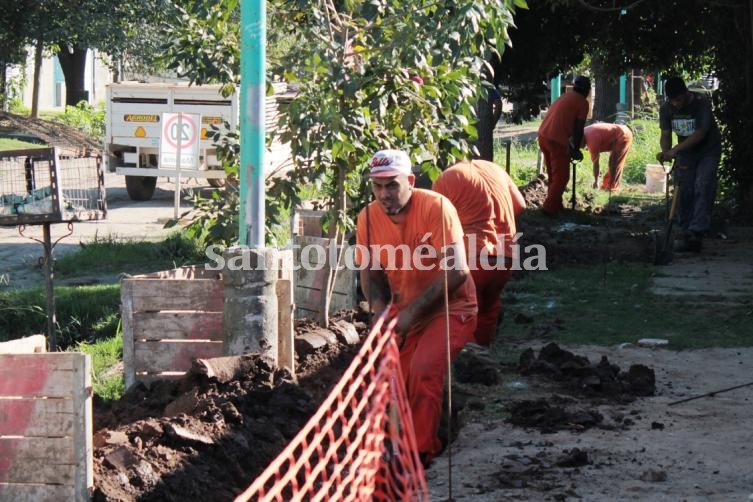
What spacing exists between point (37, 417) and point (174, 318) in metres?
2.22

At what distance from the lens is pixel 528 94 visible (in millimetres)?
18078

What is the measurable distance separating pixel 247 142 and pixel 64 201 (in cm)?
320

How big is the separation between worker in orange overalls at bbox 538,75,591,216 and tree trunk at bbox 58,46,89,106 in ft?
61.0

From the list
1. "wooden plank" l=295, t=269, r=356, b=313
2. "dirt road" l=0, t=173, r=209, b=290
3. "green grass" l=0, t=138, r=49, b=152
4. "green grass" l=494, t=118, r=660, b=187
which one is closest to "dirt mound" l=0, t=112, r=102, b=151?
"green grass" l=0, t=138, r=49, b=152

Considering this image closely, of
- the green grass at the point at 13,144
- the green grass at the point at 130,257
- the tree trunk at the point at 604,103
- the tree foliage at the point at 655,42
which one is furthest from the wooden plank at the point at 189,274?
the tree trunk at the point at 604,103

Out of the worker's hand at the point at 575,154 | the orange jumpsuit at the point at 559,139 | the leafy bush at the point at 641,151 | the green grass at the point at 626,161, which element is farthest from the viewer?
the leafy bush at the point at 641,151

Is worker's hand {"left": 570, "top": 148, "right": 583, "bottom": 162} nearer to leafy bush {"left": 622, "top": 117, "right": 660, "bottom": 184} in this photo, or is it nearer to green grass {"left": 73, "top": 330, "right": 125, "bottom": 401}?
leafy bush {"left": 622, "top": 117, "right": 660, "bottom": 184}

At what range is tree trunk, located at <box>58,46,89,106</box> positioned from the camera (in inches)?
1300

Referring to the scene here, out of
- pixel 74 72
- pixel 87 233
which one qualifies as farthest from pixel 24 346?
pixel 74 72

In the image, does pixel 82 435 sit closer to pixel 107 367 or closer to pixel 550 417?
pixel 550 417

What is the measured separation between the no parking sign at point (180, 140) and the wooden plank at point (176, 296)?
1007 centimetres

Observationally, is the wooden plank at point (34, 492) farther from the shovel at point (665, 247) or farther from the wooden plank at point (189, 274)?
the shovel at point (665, 247)

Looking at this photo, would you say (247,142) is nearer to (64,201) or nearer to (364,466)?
(364,466)

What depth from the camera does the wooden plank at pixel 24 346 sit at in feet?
18.5
